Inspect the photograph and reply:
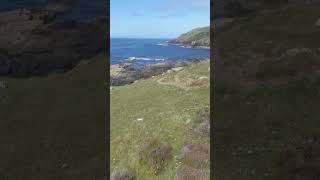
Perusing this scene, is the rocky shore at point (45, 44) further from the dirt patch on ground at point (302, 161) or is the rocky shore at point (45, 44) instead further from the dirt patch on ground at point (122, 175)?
the dirt patch on ground at point (302, 161)

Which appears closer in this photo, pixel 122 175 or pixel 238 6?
pixel 122 175

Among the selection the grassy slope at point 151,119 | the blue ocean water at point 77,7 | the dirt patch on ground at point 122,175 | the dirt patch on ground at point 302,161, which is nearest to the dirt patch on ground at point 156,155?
the grassy slope at point 151,119

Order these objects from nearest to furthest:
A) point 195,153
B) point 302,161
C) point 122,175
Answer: point 302,161 → point 195,153 → point 122,175

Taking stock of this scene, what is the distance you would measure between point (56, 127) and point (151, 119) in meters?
11.5

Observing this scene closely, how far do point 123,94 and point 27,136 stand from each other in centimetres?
1528

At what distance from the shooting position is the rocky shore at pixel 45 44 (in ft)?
269

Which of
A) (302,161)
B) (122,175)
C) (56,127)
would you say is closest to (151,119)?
(122,175)

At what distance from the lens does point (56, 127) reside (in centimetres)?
4750

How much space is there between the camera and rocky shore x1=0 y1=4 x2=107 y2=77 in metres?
82.1

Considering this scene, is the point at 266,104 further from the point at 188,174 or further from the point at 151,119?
the point at 188,174

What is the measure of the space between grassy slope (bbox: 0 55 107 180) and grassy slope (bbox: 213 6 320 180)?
30.9 feet

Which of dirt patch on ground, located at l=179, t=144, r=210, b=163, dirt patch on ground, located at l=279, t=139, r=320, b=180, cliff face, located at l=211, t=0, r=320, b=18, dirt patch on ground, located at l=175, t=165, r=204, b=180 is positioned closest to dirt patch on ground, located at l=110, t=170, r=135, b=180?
dirt patch on ground, located at l=179, t=144, r=210, b=163

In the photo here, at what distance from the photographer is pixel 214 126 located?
36.4 meters

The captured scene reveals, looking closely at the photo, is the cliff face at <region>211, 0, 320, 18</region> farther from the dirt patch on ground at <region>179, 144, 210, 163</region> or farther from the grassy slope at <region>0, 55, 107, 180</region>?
the dirt patch on ground at <region>179, 144, 210, 163</region>
